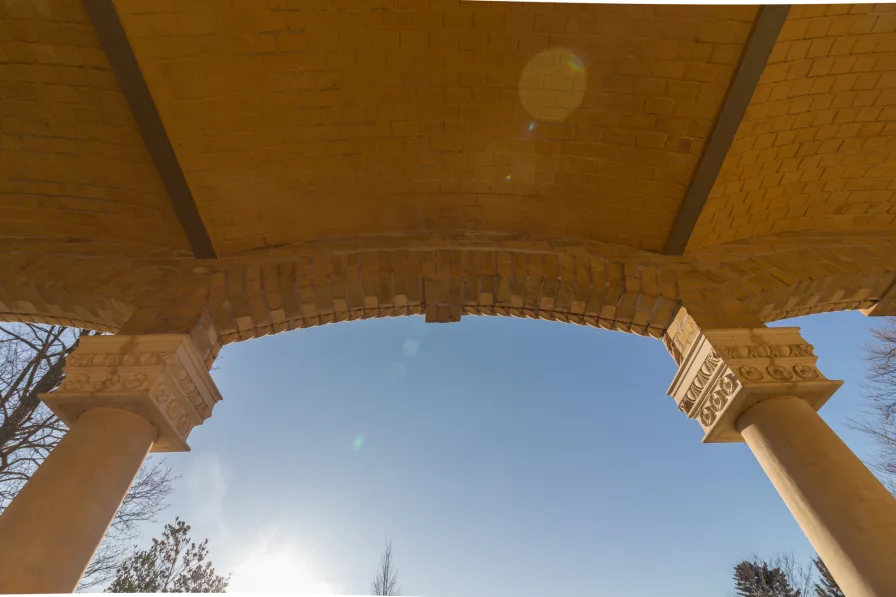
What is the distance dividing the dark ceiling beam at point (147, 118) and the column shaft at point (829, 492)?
4.09 m

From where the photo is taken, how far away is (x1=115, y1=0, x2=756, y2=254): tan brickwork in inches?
138

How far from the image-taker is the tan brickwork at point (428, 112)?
352cm

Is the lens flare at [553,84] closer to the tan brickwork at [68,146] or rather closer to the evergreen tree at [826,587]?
the tan brickwork at [68,146]

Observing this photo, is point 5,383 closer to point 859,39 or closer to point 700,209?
point 700,209

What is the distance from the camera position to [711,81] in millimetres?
3754

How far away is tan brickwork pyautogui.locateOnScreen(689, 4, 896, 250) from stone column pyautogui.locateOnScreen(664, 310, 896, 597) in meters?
1.23

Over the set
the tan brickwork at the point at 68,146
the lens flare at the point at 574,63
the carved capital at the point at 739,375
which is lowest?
the carved capital at the point at 739,375

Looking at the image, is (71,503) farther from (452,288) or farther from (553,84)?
(553,84)

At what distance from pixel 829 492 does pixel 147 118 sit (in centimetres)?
463

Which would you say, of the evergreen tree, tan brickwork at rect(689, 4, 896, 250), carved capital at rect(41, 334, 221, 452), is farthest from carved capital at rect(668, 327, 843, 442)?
the evergreen tree

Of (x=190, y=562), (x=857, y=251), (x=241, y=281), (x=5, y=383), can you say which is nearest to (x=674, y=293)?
(x=857, y=251)

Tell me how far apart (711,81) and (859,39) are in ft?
3.29

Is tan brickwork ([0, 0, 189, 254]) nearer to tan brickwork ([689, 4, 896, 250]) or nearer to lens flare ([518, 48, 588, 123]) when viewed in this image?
lens flare ([518, 48, 588, 123])

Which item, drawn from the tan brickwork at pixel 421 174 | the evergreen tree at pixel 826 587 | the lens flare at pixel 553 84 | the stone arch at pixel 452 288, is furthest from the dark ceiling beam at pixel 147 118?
the evergreen tree at pixel 826 587
